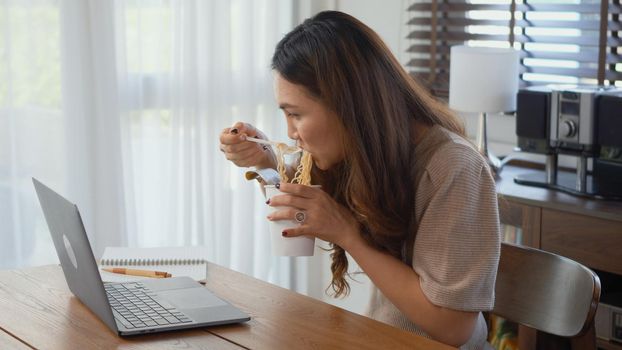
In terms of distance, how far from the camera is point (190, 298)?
1688 mm

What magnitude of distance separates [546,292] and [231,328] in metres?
0.64

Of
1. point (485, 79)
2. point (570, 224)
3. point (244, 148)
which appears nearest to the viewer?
point (244, 148)

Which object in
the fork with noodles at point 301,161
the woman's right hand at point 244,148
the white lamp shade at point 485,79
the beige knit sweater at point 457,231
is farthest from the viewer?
the white lamp shade at point 485,79

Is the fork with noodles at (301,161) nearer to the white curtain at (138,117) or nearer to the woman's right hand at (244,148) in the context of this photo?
the woman's right hand at (244,148)

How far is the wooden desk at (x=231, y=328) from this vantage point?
1.47m

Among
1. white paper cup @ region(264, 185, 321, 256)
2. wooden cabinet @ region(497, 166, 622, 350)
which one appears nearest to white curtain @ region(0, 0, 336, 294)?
wooden cabinet @ region(497, 166, 622, 350)

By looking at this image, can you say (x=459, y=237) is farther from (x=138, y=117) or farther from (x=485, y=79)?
(x=138, y=117)

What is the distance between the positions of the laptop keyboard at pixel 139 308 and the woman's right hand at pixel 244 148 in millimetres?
378

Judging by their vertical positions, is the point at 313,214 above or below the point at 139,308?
above

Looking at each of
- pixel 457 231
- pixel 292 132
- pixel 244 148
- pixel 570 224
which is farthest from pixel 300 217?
pixel 570 224

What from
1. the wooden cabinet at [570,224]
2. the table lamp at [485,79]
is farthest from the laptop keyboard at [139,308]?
the table lamp at [485,79]

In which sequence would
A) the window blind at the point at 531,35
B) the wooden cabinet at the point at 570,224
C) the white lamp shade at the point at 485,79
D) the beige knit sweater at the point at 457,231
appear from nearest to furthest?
1. the beige knit sweater at the point at 457,231
2. the wooden cabinet at the point at 570,224
3. the white lamp shade at the point at 485,79
4. the window blind at the point at 531,35

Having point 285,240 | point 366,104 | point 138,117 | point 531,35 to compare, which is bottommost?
point 285,240

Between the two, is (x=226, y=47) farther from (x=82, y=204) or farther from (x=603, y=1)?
(x=603, y=1)
